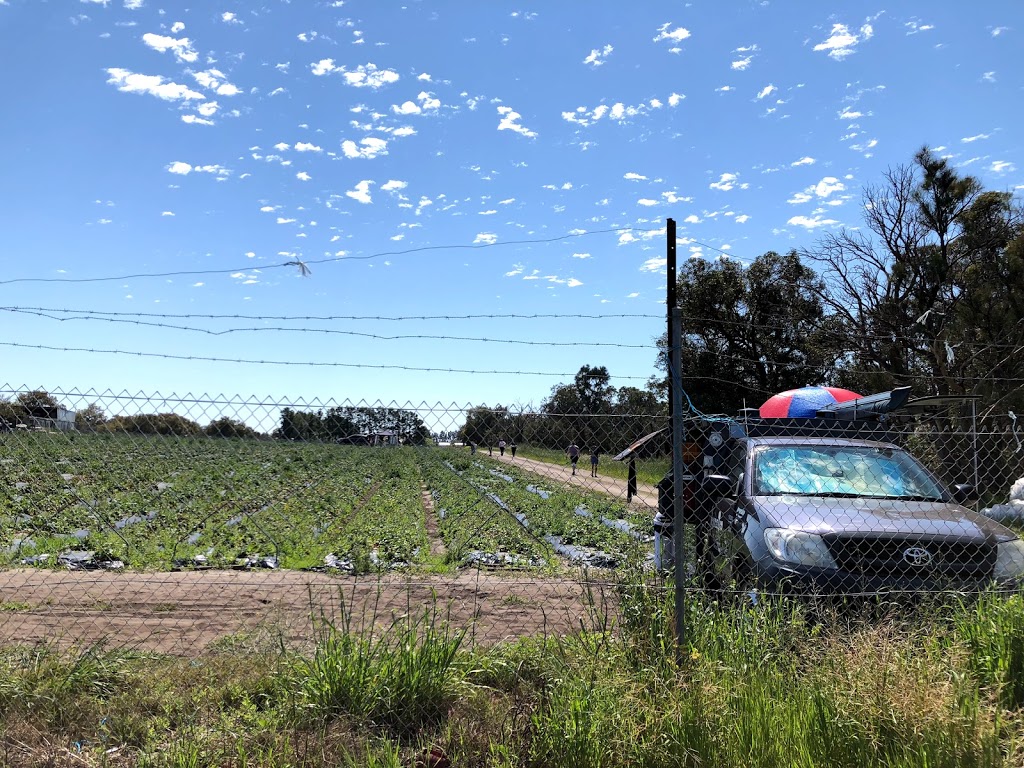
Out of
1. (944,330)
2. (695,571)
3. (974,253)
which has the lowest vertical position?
(695,571)

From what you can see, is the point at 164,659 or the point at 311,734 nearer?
the point at 311,734

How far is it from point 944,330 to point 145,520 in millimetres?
18139

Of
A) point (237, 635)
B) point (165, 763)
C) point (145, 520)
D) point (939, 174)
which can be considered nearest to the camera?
point (165, 763)

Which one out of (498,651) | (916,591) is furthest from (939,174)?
(498,651)

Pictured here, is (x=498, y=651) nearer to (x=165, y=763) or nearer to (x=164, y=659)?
(x=165, y=763)

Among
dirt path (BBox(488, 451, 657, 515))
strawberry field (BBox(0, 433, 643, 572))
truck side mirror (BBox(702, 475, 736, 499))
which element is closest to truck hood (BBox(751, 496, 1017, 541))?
truck side mirror (BBox(702, 475, 736, 499))

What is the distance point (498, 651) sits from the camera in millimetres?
4305

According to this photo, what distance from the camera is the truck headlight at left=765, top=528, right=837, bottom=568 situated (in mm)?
4699

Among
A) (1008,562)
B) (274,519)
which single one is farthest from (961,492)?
(274,519)

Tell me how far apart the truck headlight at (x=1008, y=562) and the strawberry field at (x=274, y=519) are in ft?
8.19

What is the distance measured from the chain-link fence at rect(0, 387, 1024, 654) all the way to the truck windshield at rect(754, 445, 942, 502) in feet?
0.05

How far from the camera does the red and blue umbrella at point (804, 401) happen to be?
8.46 m

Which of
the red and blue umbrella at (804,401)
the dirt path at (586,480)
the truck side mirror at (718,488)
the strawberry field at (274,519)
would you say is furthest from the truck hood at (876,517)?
the red and blue umbrella at (804,401)

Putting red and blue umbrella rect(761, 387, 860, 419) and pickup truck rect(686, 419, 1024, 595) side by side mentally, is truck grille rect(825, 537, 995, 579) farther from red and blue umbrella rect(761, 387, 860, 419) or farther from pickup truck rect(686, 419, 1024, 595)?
red and blue umbrella rect(761, 387, 860, 419)
